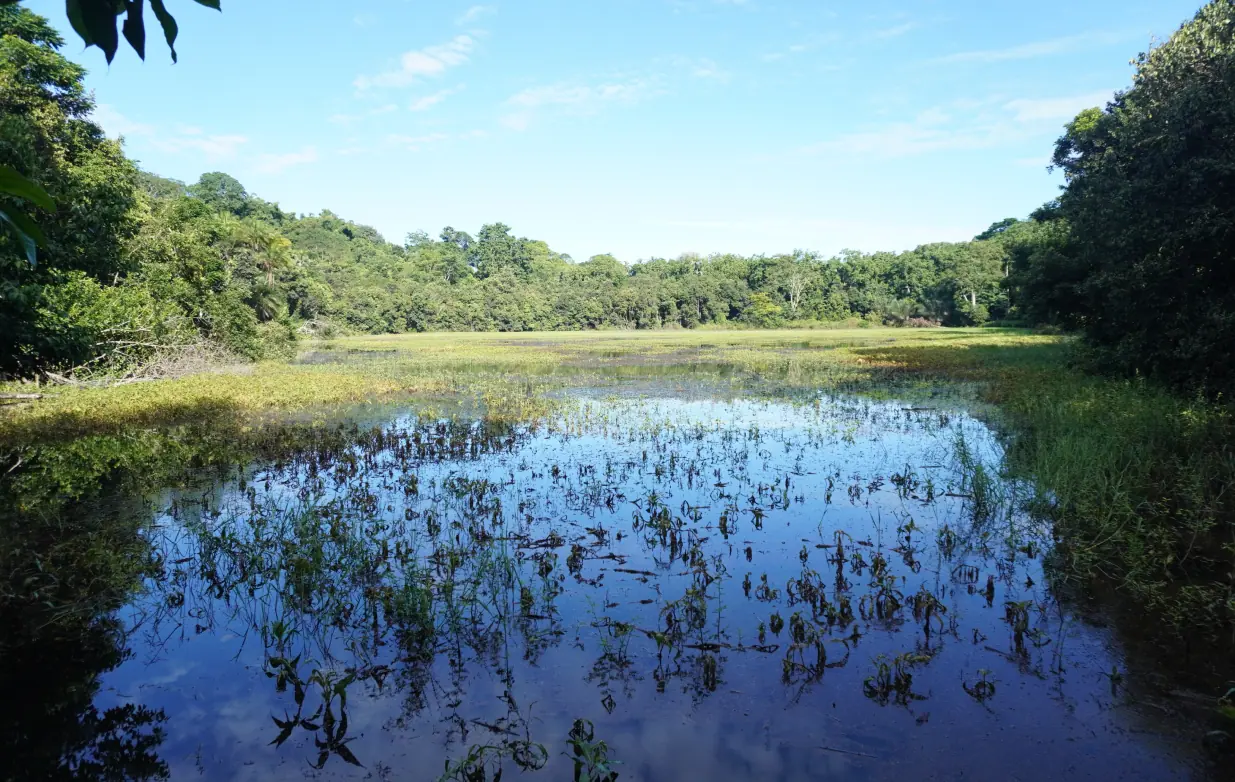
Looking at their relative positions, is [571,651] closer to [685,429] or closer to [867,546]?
[867,546]

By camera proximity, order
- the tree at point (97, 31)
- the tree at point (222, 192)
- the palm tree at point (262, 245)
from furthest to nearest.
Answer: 1. the tree at point (222, 192)
2. the palm tree at point (262, 245)
3. the tree at point (97, 31)

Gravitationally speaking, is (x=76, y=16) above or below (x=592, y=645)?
above

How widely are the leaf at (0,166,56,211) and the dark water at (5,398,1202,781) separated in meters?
3.41

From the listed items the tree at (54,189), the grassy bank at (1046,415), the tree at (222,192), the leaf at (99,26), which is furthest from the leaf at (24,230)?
the tree at (222,192)

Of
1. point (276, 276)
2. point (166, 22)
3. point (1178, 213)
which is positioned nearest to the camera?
point (166, 22)

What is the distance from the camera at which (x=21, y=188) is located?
40.7 inches

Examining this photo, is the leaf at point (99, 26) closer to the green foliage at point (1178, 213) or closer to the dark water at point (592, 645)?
the dark water at point (592, 645)

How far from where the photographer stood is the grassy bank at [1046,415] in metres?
6.15

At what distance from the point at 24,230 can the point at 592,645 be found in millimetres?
4525

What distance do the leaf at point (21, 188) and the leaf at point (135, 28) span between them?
30cm

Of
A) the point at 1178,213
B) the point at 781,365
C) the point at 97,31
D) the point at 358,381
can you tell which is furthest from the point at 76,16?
the point at 781,365

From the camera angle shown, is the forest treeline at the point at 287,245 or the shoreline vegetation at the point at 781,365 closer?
the shoreline vegetation at the point at 781,365

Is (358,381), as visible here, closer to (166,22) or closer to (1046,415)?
(1046,415)

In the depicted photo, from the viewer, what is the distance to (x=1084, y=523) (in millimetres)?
7211
